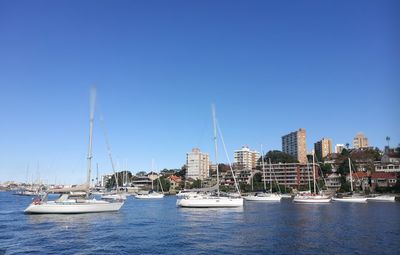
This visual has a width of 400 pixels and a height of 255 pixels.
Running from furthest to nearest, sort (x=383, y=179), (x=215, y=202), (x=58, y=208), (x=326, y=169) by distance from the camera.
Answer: (x=326, y=169) < (x=383, y=179) < (x=215, y=202) < (x=58, y=208)

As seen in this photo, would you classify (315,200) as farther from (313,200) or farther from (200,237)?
(200,237)

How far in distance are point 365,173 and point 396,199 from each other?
4246 centimetres

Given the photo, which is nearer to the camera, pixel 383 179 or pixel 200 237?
pixel 200 237

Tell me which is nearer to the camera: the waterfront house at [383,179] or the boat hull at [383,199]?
the boat hull at [383,199]

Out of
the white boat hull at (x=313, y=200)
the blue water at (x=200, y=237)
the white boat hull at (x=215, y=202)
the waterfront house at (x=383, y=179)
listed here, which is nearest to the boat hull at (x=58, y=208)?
the blue water at (x=200, y=237)

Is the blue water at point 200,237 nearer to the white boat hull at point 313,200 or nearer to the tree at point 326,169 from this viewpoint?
the white boat hull at point 313,200

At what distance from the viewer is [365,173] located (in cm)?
16612

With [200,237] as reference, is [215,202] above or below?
above

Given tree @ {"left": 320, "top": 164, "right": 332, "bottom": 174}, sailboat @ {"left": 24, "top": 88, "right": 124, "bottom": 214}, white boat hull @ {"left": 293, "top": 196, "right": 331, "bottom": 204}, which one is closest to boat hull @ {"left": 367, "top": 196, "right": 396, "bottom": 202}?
white boat hull @ {"left": 293, "top": 196, "right": 331, "bottom": 204}

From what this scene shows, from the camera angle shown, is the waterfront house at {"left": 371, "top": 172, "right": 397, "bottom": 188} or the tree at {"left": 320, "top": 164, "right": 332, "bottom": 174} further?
the tree at {"left": 320, "top": 164, "right": 332, "bottom": 174}

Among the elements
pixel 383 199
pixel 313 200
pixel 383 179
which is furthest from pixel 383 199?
pixel 383 179

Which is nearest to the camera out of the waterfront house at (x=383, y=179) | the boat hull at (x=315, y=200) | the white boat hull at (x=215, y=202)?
the white boat hull at (x=215, y=202)

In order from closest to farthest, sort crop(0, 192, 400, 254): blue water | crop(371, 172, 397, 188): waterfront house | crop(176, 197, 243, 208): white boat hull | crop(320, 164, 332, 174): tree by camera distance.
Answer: crop(0, 192, 400, 254): blue water
crop(176, 197, 243, 208): white boat hull
crop(371, 172, 397, 188): waterfront house
crop(320, 164, 332, 174): tree

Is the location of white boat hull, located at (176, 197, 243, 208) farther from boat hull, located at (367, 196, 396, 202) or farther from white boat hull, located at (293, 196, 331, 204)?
boat hull, located at (367, 196, 396, 202)
